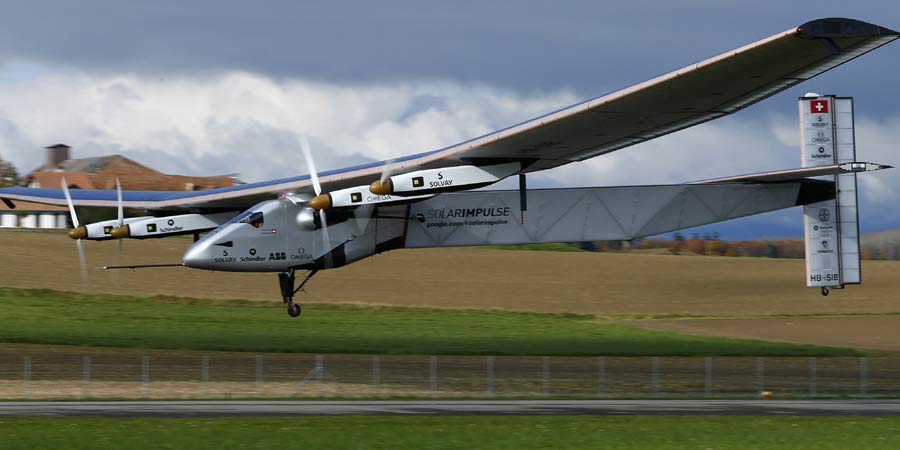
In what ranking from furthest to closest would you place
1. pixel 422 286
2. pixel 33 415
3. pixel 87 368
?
pixel 422 286 < pixel 87 368 < pixel 33 415

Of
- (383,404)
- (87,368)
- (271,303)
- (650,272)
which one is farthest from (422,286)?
(383,404)

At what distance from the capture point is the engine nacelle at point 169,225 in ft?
121

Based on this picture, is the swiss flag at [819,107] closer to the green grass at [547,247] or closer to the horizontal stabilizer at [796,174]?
the horizontal stabilizer at [796,174]

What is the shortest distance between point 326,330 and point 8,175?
318 feet

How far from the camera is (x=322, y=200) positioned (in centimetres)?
3331

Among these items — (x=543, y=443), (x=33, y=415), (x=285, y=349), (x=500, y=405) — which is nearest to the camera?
(x=543, y=443)

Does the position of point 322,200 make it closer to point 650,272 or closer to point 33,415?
point 33,415

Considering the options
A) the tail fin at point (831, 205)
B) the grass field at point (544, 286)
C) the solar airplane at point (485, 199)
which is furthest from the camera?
the grass field at point (544, 286)

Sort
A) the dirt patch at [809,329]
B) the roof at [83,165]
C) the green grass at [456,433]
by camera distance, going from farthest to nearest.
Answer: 1. the roof at [83,165]
2. the dirt patch at [809,329]
3. the green grass at [456,433]

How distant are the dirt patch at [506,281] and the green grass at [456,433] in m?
38.5

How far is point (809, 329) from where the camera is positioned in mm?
63938

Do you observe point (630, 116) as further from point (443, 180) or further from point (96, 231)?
point (96, 231)

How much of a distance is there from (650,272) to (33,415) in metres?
→ 57.2

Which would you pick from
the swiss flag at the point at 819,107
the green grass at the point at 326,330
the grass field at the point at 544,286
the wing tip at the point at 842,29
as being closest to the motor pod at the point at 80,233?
the green grass at the point at 326,330
